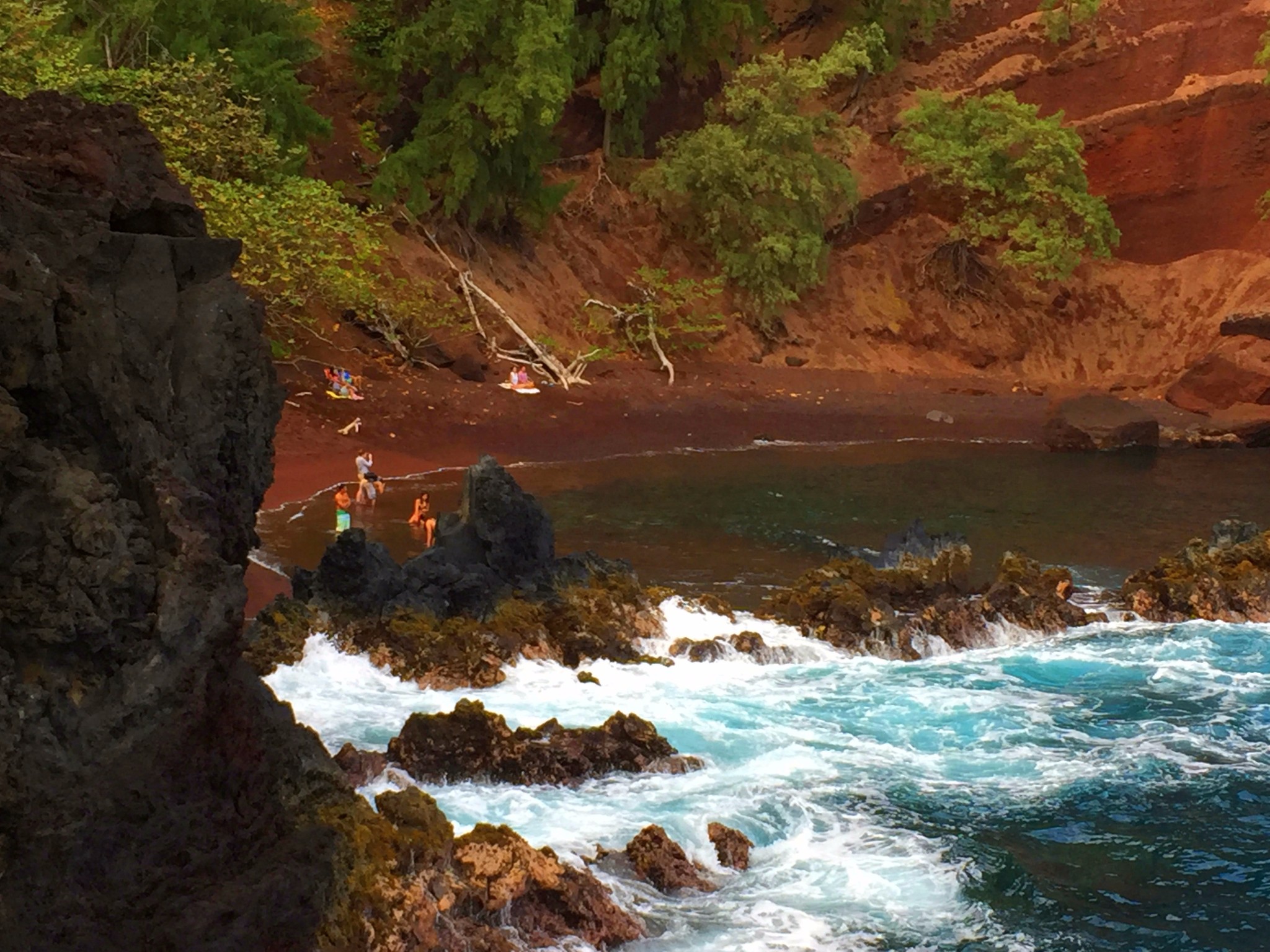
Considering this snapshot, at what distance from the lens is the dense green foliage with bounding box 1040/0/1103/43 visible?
49156 millimetres

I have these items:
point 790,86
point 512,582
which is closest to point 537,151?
point 790,86

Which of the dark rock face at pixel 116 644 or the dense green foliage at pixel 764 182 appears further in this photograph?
the dense green foliage at pixel 764 182

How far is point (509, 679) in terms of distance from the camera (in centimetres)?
1755

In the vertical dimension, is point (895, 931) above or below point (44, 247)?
below

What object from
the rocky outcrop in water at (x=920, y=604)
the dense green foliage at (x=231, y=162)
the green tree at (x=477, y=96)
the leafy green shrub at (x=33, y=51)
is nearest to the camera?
the rocky outcrop in water at (x=920, y=604)

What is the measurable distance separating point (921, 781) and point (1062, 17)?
40.5 m

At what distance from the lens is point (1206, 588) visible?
22.0 m

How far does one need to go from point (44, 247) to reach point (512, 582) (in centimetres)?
1079

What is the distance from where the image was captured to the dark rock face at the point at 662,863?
39.1ft

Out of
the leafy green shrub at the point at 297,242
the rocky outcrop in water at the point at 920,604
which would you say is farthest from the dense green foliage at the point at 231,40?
the rocky outcrop in water at the point at 920,604

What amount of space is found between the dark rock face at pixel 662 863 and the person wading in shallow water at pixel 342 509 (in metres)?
11.6

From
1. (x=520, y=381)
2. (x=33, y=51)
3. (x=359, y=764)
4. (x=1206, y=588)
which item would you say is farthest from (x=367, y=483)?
(x=1206, y=588)

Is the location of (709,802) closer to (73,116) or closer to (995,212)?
(73,116)

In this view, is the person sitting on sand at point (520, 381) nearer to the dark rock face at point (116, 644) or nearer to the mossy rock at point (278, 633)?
the mossy rock at point (278, 633)
